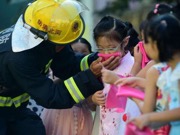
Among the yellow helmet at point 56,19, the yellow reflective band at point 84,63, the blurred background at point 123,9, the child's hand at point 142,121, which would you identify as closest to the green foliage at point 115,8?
the blurred background at point 123,9

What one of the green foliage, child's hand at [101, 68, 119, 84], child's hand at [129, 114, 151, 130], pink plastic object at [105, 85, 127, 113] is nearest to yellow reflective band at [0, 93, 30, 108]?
pink plastic object at [105, 85, 127, 113]

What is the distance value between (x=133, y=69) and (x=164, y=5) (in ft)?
1.40

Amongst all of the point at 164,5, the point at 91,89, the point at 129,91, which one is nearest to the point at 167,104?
the point at 129,91

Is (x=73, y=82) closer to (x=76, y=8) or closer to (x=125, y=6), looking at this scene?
(x=76, y=8)

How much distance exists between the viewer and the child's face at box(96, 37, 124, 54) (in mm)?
3639

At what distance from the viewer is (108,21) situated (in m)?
3.78

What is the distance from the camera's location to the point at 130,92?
2947 millimetres

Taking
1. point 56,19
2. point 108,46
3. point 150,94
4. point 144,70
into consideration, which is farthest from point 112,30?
point 150,94

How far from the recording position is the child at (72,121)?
4.13m

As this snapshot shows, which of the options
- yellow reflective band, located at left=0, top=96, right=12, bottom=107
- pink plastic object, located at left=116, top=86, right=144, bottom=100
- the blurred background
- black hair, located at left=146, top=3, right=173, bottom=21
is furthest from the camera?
the blurred background

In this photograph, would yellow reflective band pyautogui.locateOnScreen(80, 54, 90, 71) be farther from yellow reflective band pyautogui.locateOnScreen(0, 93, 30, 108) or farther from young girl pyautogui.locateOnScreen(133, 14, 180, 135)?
young girl pyautogui.locateOnScreen(133, 14, 180, 135)

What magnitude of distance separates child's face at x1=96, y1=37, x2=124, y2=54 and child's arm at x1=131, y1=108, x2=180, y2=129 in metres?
1.00

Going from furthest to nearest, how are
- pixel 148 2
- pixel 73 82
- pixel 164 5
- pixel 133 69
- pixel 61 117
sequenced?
pixel 148 2, pixel 61 117, pixel 73 82, pixel 133 69, pixel 164 5

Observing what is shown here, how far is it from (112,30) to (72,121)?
0.75m
